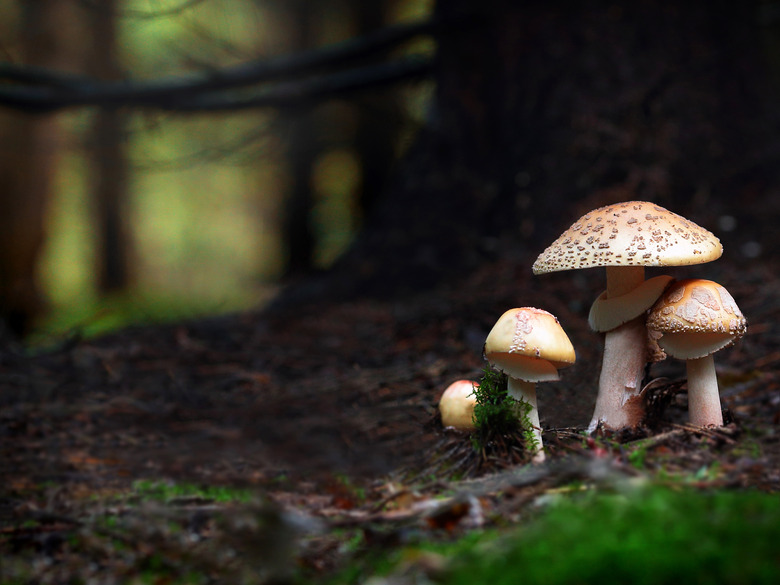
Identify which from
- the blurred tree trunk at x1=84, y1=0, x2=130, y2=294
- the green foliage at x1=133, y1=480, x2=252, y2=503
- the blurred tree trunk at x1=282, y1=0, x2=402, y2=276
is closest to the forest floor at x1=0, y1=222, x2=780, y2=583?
the green foliage at x1=133, y1=480, x2=252, y2=503

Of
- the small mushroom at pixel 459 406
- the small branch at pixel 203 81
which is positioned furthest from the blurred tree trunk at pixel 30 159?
the small mushroom at pixel 459 406

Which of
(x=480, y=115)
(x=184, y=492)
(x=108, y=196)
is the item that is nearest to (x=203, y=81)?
(x=480, y=115)

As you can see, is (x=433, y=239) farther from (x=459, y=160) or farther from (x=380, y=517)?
(x=380, y=517)

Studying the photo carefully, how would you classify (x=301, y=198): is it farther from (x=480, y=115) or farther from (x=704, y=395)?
(x=704, y=395)

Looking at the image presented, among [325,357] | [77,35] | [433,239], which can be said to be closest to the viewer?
[325,357]

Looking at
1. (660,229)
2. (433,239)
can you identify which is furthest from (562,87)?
(660,229)

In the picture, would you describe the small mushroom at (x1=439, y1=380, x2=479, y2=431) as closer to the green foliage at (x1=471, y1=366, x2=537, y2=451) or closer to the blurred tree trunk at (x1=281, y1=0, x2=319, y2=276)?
the green foliage at (x1=471, y1=366, x2=537, y2=451)

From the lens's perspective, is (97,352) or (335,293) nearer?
(97,352)
